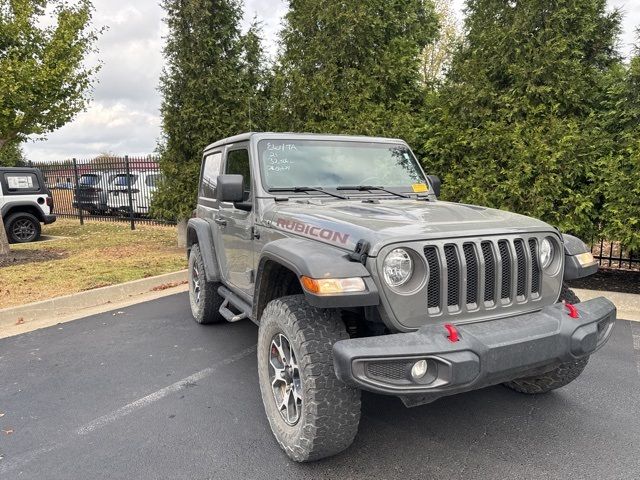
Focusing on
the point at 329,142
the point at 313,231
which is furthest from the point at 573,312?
the point at 329,142

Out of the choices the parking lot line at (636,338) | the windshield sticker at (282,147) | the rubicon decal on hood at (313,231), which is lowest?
the parking lot line at (636,338)

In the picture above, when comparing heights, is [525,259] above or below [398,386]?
above

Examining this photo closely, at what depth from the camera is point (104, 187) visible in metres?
15.6

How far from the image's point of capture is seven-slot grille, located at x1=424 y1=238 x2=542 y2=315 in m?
2.39

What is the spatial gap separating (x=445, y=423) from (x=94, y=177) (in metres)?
15.6

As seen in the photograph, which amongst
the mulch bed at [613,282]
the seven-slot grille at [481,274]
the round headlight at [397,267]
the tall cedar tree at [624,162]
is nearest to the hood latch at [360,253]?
the round headlight at [397,267]

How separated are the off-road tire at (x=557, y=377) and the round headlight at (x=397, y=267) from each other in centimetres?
127

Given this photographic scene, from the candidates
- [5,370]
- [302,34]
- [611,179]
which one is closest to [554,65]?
[611,179]

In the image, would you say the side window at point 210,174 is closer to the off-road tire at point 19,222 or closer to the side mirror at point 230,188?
the side mirror at point 230,188

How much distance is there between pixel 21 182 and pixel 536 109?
11308mm

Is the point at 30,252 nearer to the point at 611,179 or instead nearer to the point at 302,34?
the point at 302,34

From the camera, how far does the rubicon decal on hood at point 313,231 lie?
101 inches

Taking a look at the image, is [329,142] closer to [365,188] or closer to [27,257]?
[365,188]

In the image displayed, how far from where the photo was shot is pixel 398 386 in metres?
2.15
